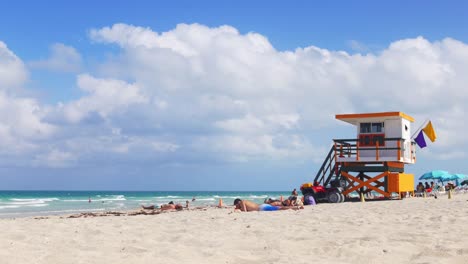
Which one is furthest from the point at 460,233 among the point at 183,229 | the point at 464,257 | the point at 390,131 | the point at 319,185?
the point at 390,131

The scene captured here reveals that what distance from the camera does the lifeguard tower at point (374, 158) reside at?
2155 centimetres

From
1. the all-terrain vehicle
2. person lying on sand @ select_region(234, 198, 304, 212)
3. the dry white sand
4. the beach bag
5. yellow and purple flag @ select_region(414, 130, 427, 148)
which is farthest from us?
yellow and purple flag @ select_region(414, 130, 427, 148)

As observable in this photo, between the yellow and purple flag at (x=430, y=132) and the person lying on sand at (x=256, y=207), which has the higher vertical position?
the yellow and purple flag at (x=430, y=132)

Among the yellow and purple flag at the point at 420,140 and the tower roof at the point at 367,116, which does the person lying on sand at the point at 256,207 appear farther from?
the yellow and purple flag at the point at 420,140

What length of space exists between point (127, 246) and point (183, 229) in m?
2.31

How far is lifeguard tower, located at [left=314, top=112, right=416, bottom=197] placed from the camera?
21.5 meters

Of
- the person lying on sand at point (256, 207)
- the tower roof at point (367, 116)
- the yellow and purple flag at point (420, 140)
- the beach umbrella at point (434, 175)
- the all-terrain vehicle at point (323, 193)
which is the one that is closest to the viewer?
the person lying on sand at point (256, 207)

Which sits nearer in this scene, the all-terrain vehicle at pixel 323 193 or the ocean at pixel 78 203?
the all-terrain vehicle at pixel 323 193

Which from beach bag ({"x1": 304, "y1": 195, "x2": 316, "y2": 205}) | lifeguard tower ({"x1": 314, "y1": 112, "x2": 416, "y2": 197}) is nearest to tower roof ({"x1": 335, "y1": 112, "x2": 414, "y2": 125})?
lifeguard tower ({"x1": 314, "y1": 112, "x2": 416, "y2": 197})

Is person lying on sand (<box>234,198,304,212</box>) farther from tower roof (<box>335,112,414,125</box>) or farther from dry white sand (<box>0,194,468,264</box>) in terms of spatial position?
tower roof (<box>335,112,414,125</box>)

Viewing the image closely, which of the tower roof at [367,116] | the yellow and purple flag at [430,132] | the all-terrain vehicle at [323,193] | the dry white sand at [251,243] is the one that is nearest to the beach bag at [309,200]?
the all-terrain vehicle at [323,193]

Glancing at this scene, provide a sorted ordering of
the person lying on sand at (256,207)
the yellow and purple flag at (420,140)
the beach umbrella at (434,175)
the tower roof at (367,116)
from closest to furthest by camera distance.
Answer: the person lying on sand at (256,207) < the tower roof at (367,116) < the yellow and purple flag at (420,140) < the beach umbrella at (434,175)

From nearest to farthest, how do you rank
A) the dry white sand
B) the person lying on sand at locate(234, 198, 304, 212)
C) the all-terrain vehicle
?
the dry white sand, the person lying on sand at locate(234, 198, 304, 212), the all-terrain vehicle

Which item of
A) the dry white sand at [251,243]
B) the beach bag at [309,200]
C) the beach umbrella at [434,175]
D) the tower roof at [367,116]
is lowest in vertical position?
the dry white sand at [251,243]
